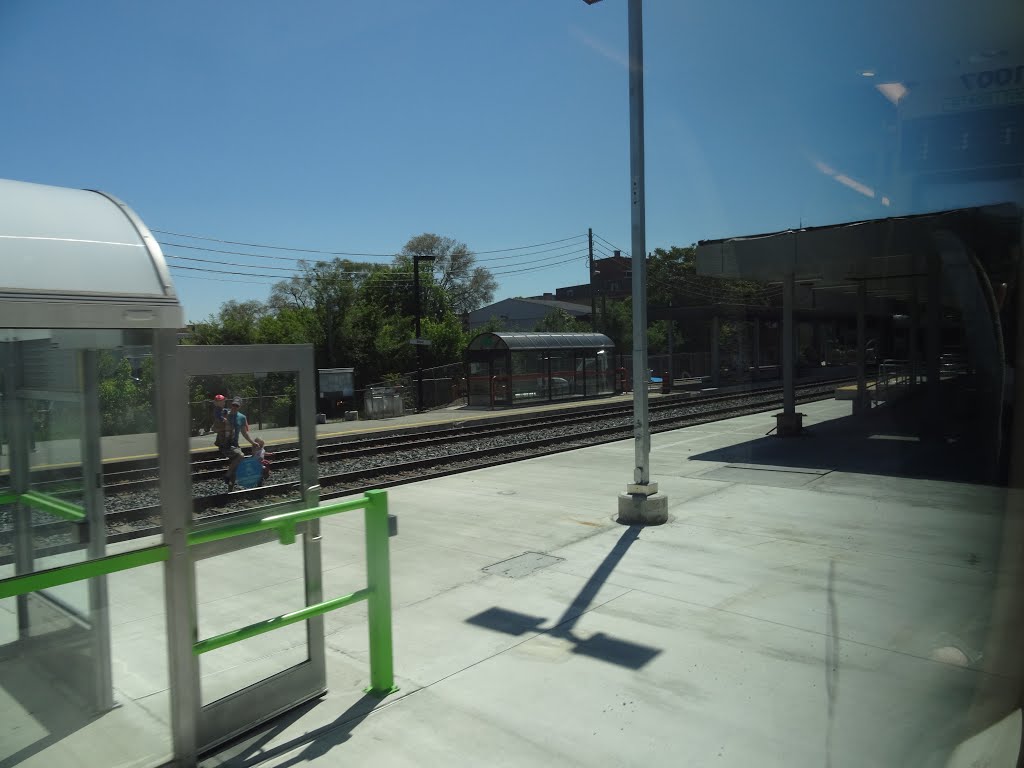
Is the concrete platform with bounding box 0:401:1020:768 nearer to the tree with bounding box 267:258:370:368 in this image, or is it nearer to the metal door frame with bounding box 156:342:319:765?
the metal door frame with bounding box 156:342:319:765

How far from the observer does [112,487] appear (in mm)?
3725

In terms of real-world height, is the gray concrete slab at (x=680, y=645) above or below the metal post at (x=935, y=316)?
below

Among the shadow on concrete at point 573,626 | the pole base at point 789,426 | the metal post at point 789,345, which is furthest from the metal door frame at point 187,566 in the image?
the metal post at point 789,345

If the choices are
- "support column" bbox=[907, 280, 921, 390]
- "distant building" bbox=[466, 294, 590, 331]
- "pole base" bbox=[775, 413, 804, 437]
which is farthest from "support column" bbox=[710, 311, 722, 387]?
"distant building" bbox=[466, 294, 590, 331]

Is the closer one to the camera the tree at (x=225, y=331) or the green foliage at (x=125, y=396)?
the green foliage at (x=125, y=396)

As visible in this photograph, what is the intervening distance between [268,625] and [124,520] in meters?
0.96

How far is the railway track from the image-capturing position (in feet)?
11.9

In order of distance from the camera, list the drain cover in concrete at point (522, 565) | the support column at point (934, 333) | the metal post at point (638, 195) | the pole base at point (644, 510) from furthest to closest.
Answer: the pole base at point (644, 510), the metal post at point (638, 195), the drain cover in concrete at point (522, 565), the support column at point (934, 333)

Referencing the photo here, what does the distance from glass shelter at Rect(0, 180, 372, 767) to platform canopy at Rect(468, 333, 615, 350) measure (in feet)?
70.8

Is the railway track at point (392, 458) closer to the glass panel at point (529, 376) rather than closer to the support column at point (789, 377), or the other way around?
the glass panel at point (529, 376)

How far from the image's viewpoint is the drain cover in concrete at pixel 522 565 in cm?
634

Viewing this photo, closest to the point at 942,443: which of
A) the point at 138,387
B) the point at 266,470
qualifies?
the point at 266,470

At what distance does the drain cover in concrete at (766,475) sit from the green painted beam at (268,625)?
7.84 m

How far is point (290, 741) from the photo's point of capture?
366 centimetres
